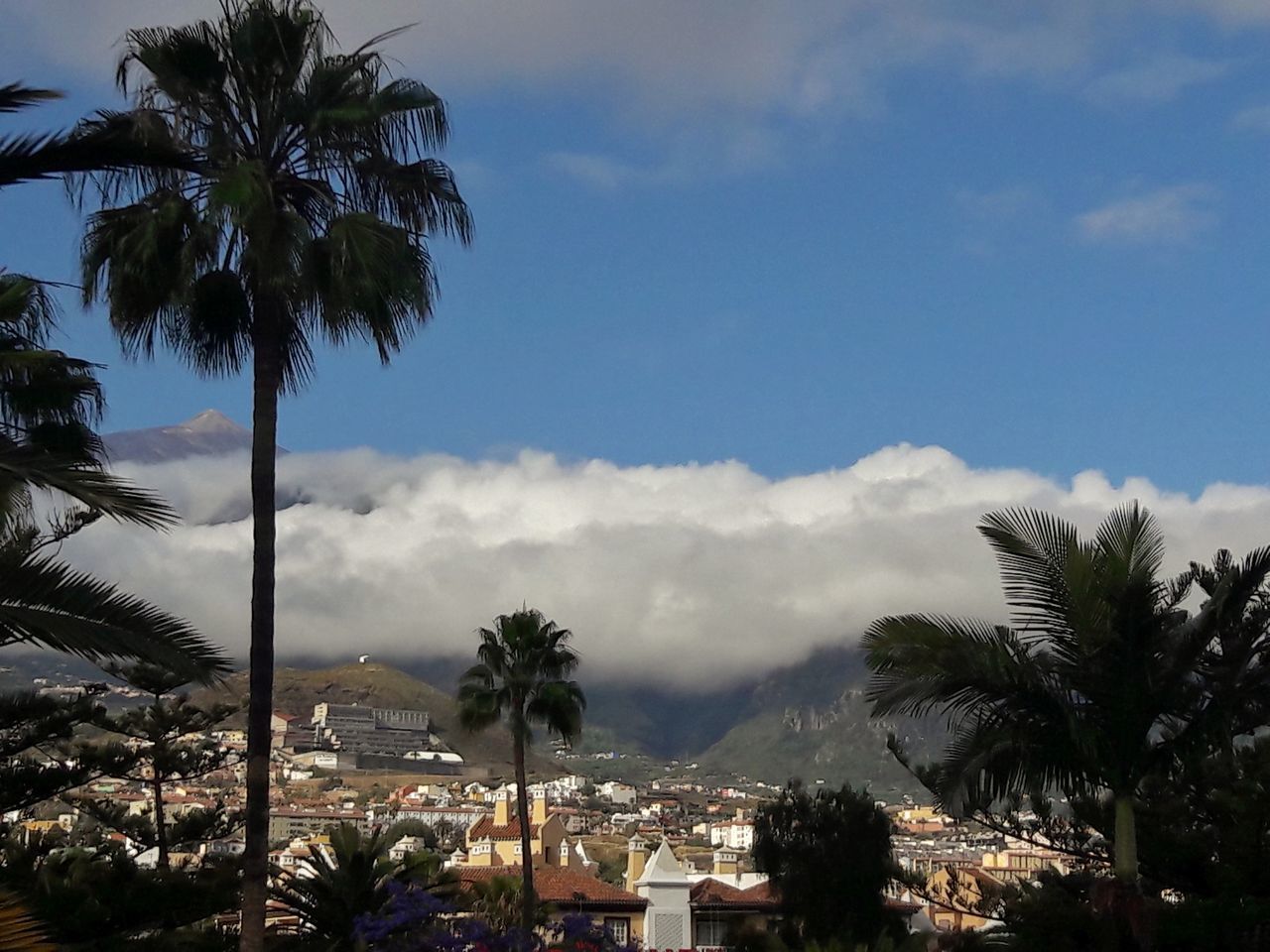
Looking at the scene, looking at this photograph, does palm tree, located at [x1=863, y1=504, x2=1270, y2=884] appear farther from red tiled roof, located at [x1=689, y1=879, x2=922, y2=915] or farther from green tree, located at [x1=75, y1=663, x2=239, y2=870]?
red tiled roof, located at [x1=689, y1=879, x2=922, y2=915]

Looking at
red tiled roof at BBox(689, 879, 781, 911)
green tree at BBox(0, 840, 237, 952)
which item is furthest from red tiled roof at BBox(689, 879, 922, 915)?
green tree at BBox(0, 840, 237, 952)

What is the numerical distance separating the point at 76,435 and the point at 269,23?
4595 millimetres

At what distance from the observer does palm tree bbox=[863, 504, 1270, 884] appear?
1538cm

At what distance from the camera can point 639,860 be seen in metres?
84.0

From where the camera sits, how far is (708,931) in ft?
185

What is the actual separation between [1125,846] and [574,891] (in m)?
45.9

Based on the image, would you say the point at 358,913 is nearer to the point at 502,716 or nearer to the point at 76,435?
the point at 76,435

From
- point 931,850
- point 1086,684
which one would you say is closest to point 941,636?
point 1086,684

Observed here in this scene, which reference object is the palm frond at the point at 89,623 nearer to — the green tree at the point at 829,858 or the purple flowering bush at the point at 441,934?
the purple flowering bush at the point at 441,934

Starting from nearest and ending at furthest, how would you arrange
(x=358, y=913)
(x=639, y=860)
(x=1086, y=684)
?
(x=1086, y=684) < (x=358, y=913) < (x=639, y=860)

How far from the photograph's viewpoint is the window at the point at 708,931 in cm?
5609

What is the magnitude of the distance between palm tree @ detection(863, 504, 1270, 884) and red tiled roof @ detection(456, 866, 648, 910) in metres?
39.5

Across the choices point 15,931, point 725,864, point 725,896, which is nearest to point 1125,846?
point 15,931

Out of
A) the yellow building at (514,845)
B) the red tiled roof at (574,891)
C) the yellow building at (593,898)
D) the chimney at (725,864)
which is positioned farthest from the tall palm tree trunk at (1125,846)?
the chimney at (725,864)
